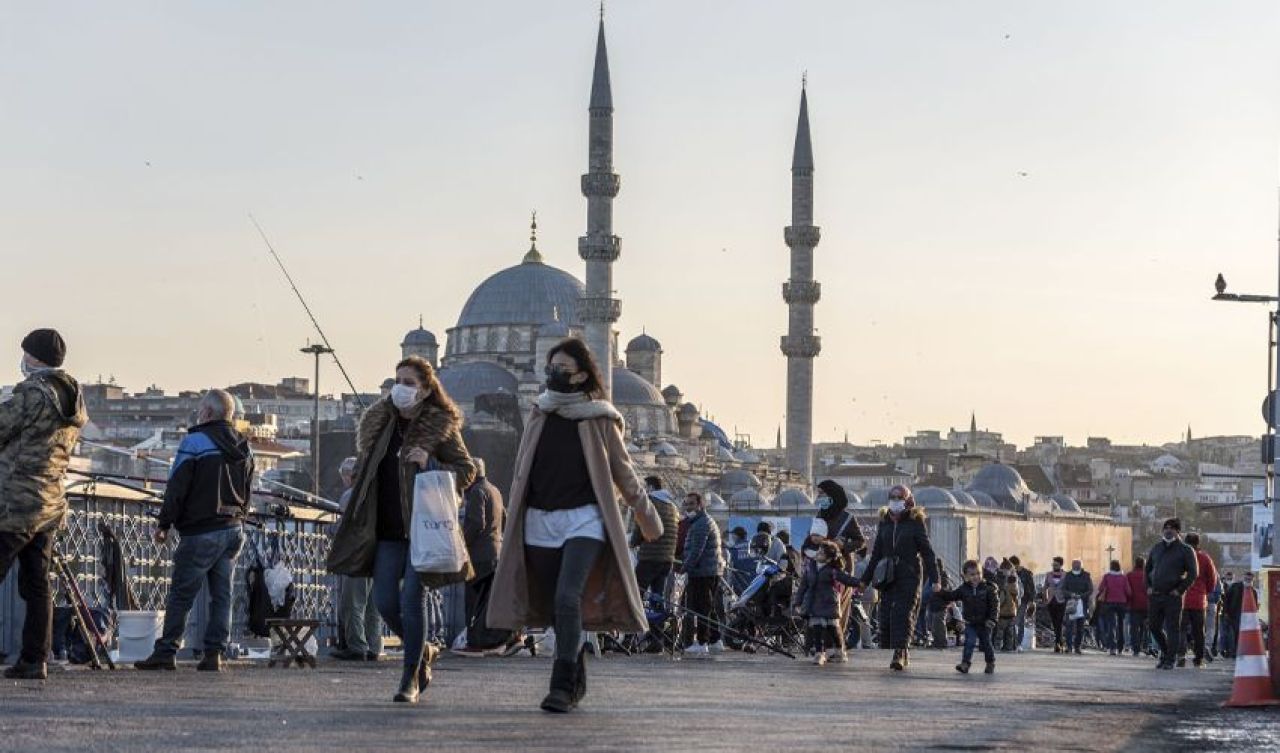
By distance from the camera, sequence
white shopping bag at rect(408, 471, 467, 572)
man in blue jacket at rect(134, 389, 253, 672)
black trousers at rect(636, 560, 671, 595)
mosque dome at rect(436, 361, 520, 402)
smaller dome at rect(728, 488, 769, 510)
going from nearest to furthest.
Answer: white shopping bag at rect(408, 471, 467, 572), man in blue jacket at rect(134, 389, 253, 672), black trousers at rect(636, 560, 671, 595), smaller dome at rect(728, 488, 769, 510), mosque dome at rect(436, 361, 520, 402)

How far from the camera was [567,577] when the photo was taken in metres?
8.16

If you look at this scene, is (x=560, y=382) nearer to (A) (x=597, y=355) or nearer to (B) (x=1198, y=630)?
(B) (x=1198, y=630)

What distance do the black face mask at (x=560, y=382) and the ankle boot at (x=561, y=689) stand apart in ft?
2.91

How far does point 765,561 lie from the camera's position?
60.4ft

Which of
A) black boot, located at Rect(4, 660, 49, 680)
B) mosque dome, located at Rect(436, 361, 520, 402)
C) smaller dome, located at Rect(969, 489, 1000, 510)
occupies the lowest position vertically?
black boot, located at Rect(4, 660, 49, 680)

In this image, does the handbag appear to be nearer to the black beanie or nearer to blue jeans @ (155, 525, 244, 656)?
blue jeans @ (155, 525, 244, 656)

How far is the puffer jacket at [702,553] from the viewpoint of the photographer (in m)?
15.6

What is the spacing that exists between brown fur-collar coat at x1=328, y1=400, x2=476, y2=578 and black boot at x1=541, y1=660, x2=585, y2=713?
0.54 metres

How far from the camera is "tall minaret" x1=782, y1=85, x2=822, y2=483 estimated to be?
75.6m

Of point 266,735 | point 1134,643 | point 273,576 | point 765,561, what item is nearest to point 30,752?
point 266,735

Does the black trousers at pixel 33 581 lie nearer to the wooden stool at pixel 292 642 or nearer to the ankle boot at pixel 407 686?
the ankle boot at pixel 407 686

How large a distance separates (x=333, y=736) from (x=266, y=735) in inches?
7.4

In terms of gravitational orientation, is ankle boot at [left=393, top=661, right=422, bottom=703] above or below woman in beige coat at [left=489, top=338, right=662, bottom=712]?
below

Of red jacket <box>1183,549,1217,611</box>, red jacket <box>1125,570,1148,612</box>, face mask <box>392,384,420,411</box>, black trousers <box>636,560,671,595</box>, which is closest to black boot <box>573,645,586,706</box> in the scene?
face mask <box>392,384,420,411</box>
